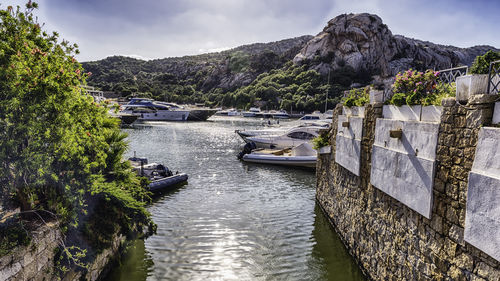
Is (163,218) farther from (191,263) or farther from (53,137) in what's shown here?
(53,137)

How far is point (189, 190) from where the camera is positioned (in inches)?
657

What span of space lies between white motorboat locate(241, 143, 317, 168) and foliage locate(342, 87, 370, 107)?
1173cm

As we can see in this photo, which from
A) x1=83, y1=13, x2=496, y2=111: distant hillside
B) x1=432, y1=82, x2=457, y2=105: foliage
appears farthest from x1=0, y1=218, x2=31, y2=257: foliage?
x1=83, y1=13, x2=496, y2=111: distant hillside

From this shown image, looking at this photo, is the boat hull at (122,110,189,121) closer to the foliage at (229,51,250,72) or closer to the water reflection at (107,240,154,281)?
the water reflection at (107,240,154,281)

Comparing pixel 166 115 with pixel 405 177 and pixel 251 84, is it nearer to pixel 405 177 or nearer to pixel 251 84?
pixel 251 84

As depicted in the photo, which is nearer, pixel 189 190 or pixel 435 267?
pixel 435 267

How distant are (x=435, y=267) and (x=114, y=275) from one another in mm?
7859

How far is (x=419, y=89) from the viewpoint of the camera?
5.89m

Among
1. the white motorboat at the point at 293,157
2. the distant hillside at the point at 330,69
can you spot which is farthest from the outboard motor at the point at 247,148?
the distant hillside at the point at 330,69

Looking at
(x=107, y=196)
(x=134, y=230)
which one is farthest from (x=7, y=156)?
(x=134, y=230)

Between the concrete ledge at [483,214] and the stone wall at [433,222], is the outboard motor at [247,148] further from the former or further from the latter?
the concrete ledge at [483,214]

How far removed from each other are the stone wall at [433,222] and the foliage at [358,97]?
103 cm

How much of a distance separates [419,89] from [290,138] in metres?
21.6

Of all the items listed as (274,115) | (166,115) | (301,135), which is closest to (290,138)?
(301,135)
